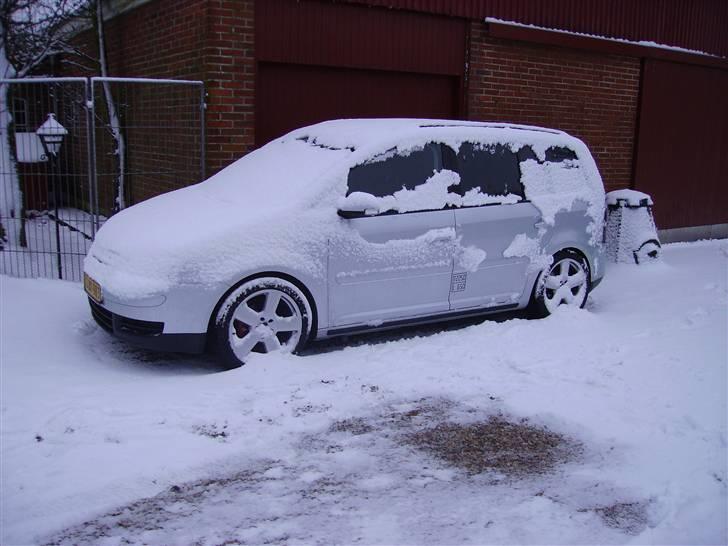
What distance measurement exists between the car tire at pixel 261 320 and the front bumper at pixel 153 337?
0.16 metres

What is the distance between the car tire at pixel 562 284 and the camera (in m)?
7.04

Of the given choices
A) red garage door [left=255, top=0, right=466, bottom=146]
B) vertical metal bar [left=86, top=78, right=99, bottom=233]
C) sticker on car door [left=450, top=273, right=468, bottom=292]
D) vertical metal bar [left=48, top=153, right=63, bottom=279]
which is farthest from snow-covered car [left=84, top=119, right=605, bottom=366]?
vertical metal bar [left=48, top=153, right=63, bottom=279]

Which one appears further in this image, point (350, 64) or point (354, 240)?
point (350, 64)

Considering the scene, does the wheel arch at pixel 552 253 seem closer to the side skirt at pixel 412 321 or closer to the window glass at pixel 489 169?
the side skirt at pixel 412 321

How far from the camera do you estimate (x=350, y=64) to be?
8.74 metres

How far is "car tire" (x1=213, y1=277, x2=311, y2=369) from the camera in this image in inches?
211

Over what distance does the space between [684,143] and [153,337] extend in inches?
426

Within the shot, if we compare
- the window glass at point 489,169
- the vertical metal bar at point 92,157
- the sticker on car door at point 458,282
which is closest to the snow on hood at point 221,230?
the window glass at point 489,169

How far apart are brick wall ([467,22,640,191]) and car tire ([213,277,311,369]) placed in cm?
518

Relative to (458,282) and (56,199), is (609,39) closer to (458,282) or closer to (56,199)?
(458,282)

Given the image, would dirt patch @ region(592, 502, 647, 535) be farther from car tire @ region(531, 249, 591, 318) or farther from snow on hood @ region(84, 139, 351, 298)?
car tire @ region(531, 249, 591, 318)

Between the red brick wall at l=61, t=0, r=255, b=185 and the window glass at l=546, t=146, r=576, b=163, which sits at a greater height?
the red brick wall at l=61, t=0, r=255, b=185

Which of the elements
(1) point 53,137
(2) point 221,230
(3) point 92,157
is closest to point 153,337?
(2) point 221,230

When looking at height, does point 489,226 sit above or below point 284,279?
above
